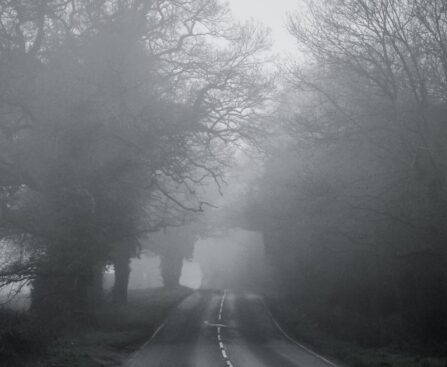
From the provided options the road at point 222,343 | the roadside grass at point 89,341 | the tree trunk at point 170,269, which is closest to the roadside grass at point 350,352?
the road at point 222,343

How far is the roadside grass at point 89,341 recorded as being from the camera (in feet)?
45.8

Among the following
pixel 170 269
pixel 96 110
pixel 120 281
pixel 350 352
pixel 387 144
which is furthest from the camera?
pixel 170 269

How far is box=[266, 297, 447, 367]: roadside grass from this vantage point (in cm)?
1673

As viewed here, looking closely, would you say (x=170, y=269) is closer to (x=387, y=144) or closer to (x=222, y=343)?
(x=222, y=343)

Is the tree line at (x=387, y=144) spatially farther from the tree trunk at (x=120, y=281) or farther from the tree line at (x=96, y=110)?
the tree trunk at (x=120, y=281)

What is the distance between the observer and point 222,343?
2270 centimetres

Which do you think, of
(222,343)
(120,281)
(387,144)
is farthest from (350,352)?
(120,281)

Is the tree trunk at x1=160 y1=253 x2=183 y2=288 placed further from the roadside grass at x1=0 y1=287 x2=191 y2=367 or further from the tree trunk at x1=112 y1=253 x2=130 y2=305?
the roadside grass at x1=0 y1=287 x2=191 y2=367

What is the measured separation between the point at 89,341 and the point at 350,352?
955cm

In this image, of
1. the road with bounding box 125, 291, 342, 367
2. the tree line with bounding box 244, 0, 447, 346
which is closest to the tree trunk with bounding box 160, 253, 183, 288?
the road with bounding box 125, 291, 342, 367

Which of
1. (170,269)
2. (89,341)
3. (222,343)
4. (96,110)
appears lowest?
(222,343)

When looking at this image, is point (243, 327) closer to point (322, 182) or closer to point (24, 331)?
point (322, 182)

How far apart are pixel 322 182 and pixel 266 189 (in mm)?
22402

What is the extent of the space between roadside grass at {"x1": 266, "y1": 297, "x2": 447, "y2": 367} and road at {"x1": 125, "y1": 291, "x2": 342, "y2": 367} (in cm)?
67
